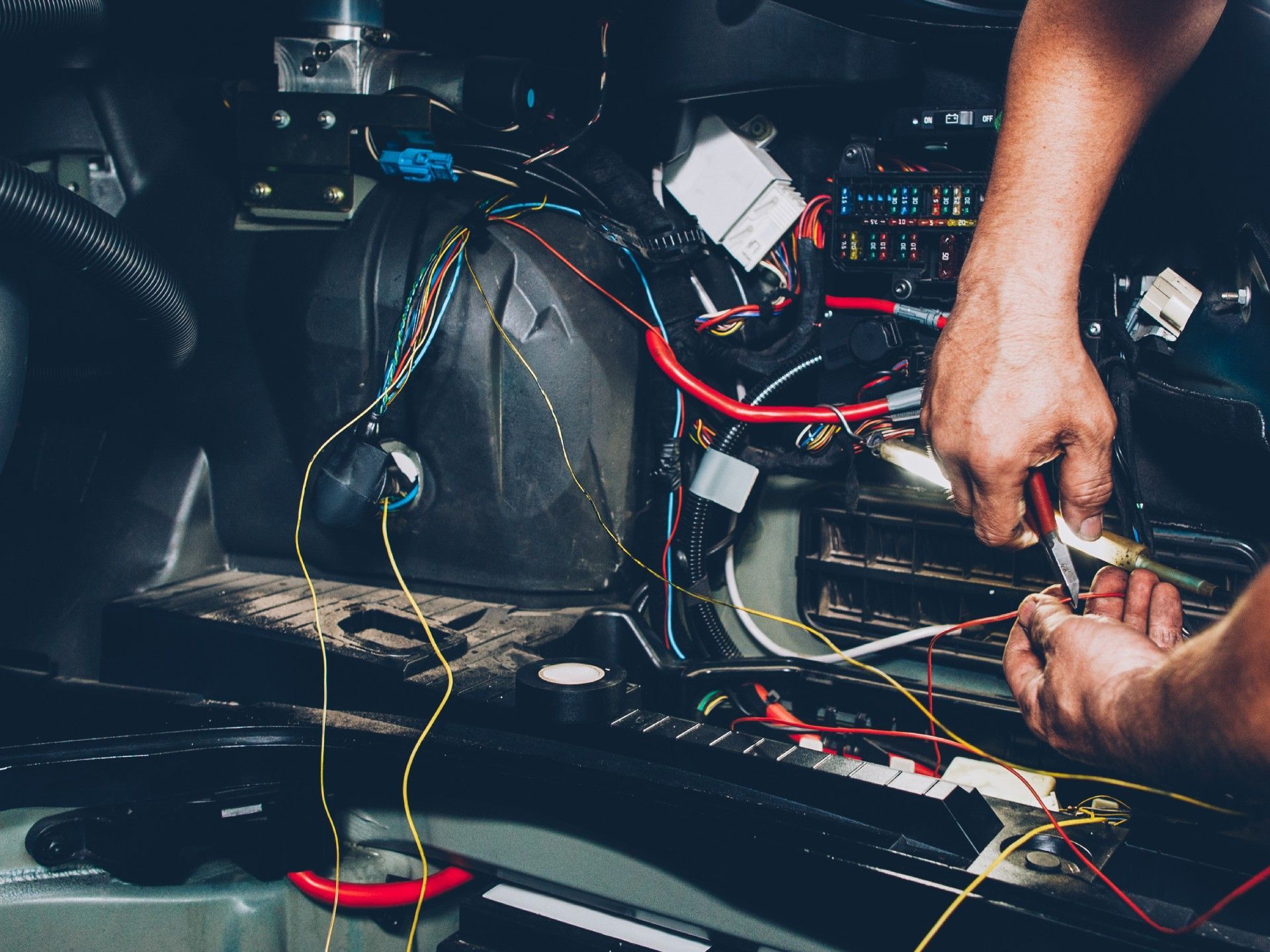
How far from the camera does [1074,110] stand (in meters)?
1.00

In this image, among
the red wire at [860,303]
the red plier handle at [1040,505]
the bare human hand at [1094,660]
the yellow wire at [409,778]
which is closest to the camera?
the bare human hand at [1094,660]

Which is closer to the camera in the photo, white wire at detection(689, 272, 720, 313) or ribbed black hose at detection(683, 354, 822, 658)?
ribbed black hose at detection(683, 354, 822, 658)

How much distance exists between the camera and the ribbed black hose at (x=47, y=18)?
130 cm

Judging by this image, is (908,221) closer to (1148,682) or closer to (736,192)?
(736,192)

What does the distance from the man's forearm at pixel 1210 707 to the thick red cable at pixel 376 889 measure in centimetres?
86

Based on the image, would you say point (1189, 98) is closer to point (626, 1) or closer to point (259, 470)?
point (626, 1)

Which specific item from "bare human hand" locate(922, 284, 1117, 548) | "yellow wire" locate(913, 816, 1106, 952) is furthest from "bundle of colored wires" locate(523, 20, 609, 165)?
"yellow wire" locate(913, 816, 1106, 952)

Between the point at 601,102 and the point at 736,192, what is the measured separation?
26 centimetres

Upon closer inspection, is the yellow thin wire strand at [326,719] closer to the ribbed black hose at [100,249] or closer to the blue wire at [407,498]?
the blue wire at [407,498]

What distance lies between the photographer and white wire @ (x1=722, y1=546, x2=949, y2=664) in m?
1.51

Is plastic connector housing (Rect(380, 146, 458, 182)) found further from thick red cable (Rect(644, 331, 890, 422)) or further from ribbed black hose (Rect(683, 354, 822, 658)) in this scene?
ribbed black hose (Rect(683, 354, 822, 658))

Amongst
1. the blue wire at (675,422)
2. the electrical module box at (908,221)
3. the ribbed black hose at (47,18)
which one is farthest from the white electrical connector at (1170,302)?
the ribbed black hose at (47,18)

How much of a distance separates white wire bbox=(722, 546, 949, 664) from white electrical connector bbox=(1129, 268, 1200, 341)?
1.72 feet

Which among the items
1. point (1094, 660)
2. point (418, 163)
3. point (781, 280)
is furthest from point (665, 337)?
point (1094, 660)
